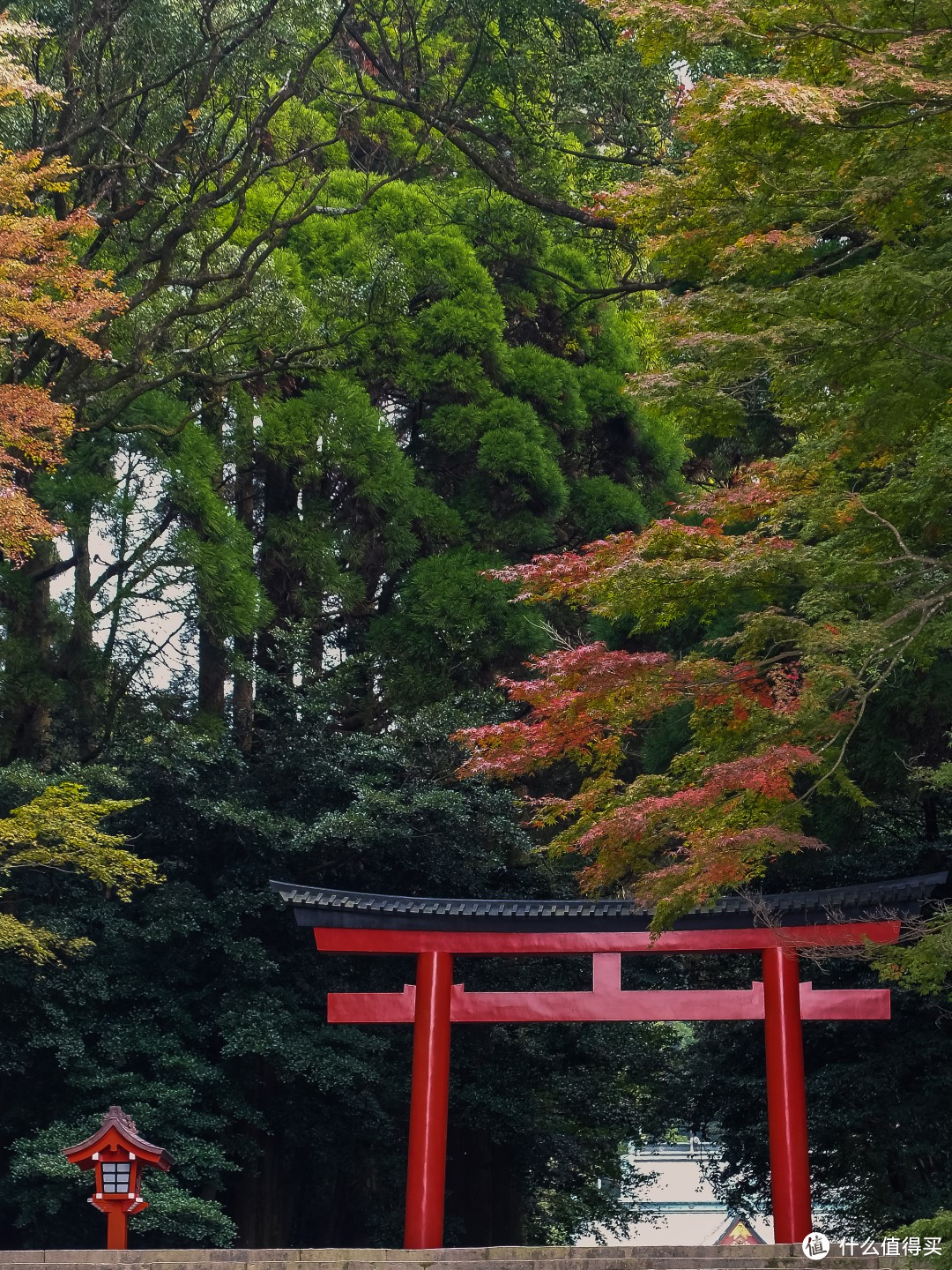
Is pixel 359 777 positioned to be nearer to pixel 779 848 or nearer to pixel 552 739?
pixel 552 739

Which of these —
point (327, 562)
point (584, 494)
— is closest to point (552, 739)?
point (327, 562)

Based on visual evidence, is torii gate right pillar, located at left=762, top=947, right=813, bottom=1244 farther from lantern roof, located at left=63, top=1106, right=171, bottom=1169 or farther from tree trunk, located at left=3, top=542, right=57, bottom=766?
tree trunk, located at left=3, top=542, right=57, bottom=766

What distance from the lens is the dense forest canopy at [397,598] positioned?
8.20m

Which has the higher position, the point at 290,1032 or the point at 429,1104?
the point at 290,1032

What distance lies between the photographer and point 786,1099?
1008 centimetres

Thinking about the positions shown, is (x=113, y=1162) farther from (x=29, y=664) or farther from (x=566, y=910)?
(x=29, y=664)

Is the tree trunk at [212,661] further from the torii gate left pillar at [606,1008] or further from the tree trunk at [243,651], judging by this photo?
the torii gate left pillar at [606,1008]

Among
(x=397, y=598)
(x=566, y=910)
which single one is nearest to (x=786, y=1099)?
(x=566, y=910)

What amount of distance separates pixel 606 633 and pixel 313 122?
7917 millimetres

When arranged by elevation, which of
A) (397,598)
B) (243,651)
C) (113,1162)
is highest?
(397,598)

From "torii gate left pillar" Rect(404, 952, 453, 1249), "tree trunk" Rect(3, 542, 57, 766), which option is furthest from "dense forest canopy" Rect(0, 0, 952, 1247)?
"torii gate left pillar" Rect(404, 952, 453, 1249)

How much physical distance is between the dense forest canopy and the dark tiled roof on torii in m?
0.52

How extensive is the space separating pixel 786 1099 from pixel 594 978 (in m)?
1.71

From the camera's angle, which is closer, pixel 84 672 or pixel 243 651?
pixel 84 672
